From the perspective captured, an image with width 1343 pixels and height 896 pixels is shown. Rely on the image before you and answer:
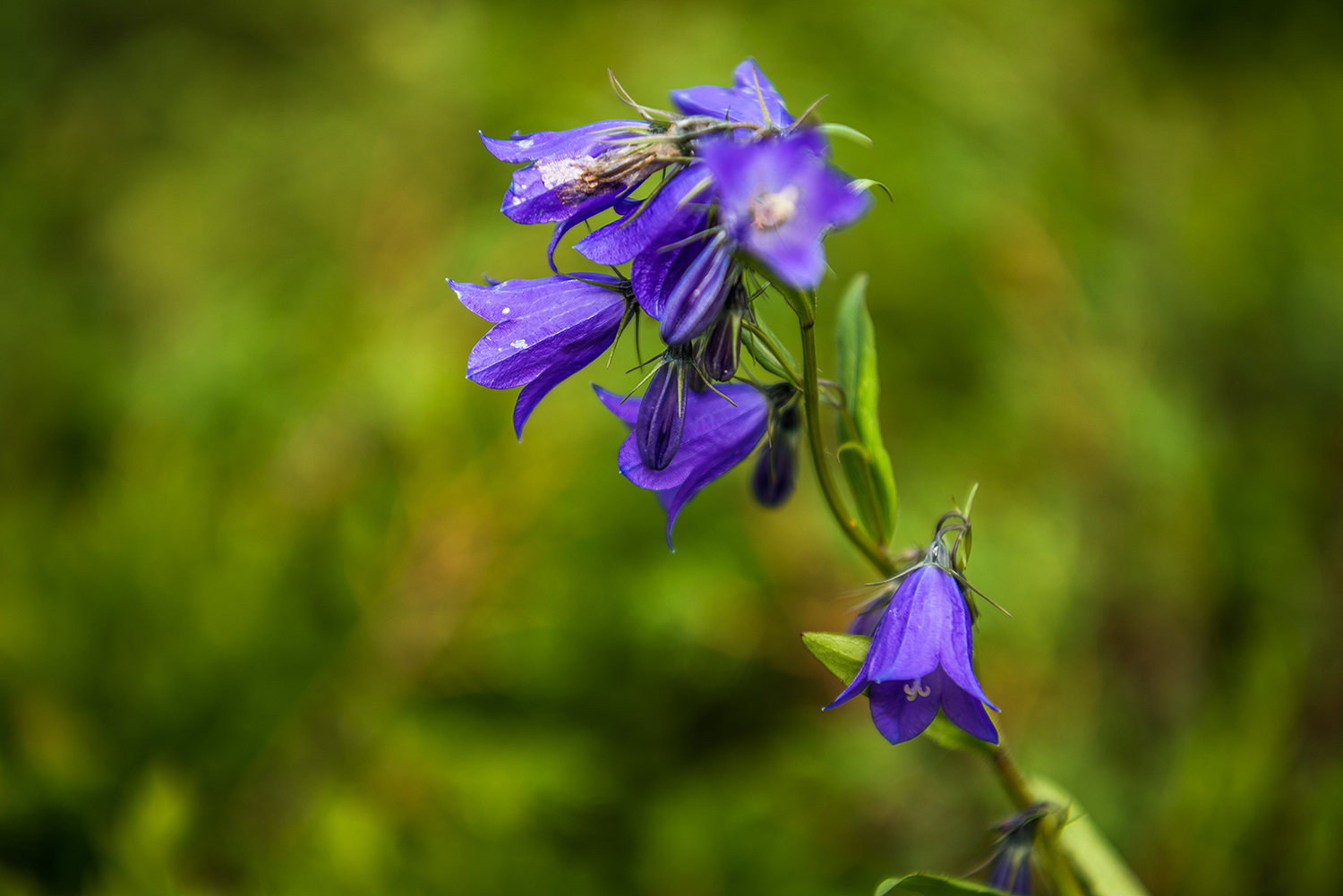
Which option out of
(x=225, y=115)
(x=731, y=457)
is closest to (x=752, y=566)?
(x=731, y=457)

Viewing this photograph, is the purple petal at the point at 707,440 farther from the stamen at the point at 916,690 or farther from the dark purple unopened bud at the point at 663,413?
the stamen at the point at 916,690

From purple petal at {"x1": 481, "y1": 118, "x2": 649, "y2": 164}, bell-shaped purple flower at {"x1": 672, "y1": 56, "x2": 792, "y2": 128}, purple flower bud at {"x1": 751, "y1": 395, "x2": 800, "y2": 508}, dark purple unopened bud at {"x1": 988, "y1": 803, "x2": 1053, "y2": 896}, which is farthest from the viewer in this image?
purple flower bud at {"x1": 751, "y1": 395, "x2": 800, "y2": 508}

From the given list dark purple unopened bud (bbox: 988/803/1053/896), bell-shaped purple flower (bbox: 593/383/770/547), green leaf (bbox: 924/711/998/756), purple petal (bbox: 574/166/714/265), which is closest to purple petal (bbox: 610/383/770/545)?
bell-shaped purple flower (bbox: 593/383/770/547)

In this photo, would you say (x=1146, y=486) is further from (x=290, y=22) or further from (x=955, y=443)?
(x=290, y=22)

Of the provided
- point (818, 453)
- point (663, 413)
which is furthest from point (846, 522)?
point (663, 413)

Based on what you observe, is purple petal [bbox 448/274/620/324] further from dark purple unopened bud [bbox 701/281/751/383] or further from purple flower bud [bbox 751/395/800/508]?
purple flower bud [bbox 751/395/800/508]

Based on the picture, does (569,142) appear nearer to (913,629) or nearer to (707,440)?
(707,440)
